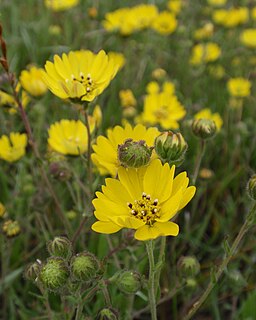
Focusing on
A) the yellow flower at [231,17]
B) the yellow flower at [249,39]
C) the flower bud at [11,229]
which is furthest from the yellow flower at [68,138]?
the yellow flower at [231,17]

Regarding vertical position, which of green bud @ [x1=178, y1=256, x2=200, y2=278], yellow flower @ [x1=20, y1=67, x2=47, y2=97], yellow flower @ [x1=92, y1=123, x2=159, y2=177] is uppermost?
yellow flower @ [x1=92, y1=123, x2=159, y2=177]

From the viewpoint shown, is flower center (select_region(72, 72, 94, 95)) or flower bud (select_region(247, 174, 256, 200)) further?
flower center (select_region(72, 72, 94, 95))

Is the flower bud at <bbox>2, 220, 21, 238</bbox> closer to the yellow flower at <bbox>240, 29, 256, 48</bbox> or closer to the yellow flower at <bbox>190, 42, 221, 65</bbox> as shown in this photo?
the yellow flower at <bbox>190, 42, 221, 65</bbox>

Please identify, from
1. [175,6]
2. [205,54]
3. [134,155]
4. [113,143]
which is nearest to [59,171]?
[113,143]

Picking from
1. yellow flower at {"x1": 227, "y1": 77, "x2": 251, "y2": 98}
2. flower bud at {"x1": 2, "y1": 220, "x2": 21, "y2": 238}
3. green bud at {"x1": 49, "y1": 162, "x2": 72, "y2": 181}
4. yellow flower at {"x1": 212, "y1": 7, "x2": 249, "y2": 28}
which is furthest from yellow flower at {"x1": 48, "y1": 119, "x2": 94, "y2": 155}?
yellow flower at {"x1": 212, "y1": 7, "x2": 249, "y2": 28}

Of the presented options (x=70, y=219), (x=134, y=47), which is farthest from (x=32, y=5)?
(x=70, y=219)

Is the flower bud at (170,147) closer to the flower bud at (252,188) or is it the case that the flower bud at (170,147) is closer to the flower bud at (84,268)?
the flower bud at (252,188)

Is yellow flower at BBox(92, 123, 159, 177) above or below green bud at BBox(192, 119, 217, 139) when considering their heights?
above
